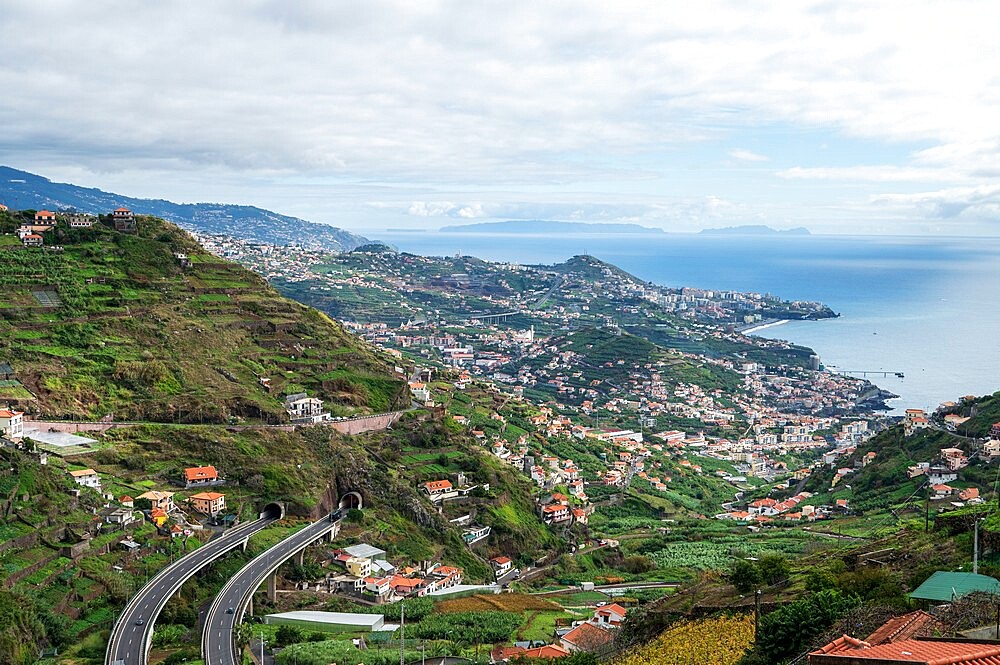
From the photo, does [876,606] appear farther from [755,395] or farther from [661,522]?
[755,395]

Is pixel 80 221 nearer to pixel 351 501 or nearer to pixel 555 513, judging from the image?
pixel 351 501

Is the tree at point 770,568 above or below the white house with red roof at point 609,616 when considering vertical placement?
above

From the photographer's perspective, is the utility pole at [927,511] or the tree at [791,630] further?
the utility pole at [927,511]

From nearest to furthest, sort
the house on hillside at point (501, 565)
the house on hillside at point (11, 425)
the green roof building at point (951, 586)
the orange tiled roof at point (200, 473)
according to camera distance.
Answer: the green roof building at point (951, 586) → the house on hillside at point (11, 425) → the orange tiled roof at point (200, 473) → the house on hillside at point (501, 565)

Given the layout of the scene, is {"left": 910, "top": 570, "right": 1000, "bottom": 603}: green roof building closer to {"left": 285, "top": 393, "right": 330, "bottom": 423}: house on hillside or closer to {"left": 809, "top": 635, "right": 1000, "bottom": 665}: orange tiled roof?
{"left": 809, "top": 635, "right": 1000, "bottom": 665}: orange tiled roof

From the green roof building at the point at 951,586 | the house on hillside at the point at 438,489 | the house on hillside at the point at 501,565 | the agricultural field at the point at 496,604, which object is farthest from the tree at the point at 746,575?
the house on hillside at the point at 438,489

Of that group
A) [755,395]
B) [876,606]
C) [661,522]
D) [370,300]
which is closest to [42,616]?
[876,606]

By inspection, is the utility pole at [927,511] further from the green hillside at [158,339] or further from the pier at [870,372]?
the pier at [870,372]
